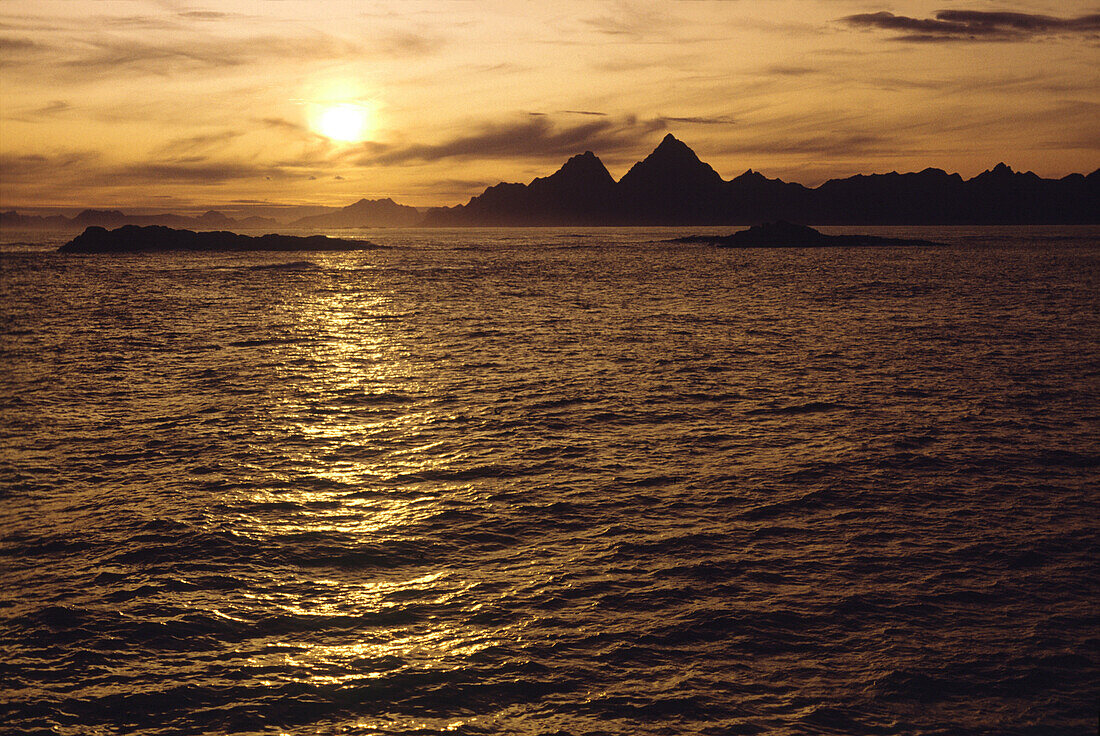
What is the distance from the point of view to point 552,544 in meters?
17.6

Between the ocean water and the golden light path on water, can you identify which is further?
the golden light path on water

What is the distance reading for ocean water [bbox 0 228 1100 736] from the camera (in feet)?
39.5

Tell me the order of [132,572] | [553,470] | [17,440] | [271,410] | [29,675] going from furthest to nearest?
[271,410] < [17,440] < [553,470] < [132,572] < [29,675]

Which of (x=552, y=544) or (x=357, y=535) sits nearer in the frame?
(x=552, y=544)

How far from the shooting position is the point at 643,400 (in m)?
32.2

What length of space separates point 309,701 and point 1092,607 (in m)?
14.4

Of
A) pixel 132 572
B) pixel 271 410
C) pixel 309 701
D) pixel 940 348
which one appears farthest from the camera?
pixel 940 348

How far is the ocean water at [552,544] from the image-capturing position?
12047 millimetres

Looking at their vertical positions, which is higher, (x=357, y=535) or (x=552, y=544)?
(x=357, y=535)

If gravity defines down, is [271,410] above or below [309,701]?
above

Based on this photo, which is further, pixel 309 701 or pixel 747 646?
pixel 747 646

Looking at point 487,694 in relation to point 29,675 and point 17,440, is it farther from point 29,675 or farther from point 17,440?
point 17,440

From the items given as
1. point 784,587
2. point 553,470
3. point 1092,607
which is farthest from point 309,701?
point 1092,607

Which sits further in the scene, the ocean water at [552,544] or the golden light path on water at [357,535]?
the golden light path on water at [357,535]
